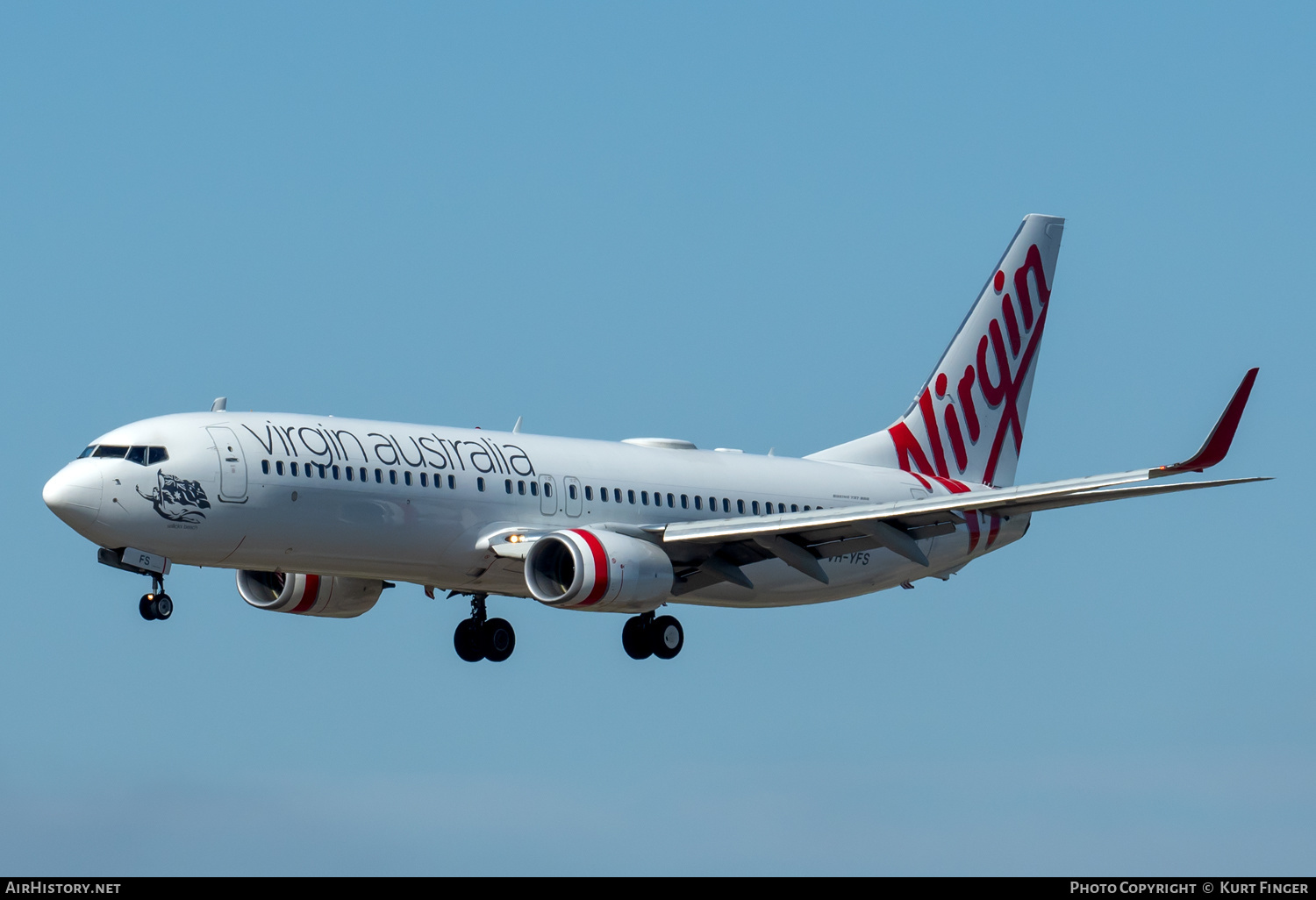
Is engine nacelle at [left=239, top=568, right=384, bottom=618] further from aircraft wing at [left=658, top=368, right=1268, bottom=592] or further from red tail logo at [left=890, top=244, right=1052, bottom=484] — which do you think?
red tail logo at [left=890, top=244, right=1052, bottom=484]

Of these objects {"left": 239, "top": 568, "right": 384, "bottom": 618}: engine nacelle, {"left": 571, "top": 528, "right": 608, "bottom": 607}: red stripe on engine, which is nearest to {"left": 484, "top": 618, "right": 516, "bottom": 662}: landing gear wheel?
{"left": 239, "top": 568, "right": 384, "bottom": 618}: engine nacelle

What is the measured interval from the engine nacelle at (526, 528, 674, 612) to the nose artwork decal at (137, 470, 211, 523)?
24.1 ft

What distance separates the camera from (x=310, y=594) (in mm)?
49125

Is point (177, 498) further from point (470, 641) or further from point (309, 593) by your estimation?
point (470, 641)

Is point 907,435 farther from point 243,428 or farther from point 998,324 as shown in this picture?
point 243,428

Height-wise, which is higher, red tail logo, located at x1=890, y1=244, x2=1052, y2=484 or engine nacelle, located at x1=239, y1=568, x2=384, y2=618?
red tail logo, located at x1=890, y1=244, x2=1052, y2=484

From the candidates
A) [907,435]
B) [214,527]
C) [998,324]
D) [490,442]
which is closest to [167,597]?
[214,527]

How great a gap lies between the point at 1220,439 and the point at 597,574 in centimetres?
1316

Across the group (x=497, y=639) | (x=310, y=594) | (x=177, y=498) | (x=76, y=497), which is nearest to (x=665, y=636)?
(x=497, y=639)

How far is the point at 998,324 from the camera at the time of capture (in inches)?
2323

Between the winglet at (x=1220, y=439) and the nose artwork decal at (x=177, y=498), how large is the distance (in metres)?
19.1

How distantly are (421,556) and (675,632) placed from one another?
24.4 ft

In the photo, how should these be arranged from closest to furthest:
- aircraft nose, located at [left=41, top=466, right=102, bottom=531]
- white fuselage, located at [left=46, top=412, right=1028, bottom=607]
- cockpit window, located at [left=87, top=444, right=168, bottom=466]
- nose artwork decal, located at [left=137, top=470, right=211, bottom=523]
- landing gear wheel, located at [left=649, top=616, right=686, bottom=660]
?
aircraft nose, located at [left=41, top=466, right=102, bottom=531], nose artwork decal, located at [left=137, top=470, right=211, bottom=523], white fuselage, located at [left=46, top=412, right=1028, bottom=607], cockpit window, located at [left=87, top=444, right=168, bottom=466], landing gear wheel, located at [left=649, top=616, right=686, bottom=660]

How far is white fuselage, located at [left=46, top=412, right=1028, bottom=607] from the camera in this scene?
4134cm
